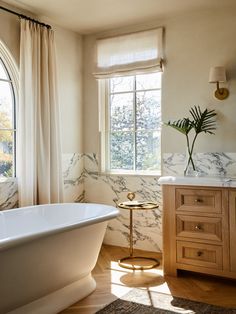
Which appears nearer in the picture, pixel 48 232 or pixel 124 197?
pixel 48 232

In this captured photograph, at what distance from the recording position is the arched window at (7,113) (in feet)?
11.9

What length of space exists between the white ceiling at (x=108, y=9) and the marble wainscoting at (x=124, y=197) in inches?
→ 60.6

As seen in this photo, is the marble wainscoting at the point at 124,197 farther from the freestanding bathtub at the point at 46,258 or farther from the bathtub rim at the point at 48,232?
the bathtub rim at the point at 48,232

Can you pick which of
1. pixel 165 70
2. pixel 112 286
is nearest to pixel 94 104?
pixel 165 70

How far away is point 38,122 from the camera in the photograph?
12.1ft

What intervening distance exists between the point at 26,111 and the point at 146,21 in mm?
1664

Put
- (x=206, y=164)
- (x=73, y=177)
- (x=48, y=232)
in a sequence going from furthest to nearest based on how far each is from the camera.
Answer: (x=73, y=177), (x=206, y=164), (x=48, y=232)

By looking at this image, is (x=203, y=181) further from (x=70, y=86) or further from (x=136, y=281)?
(x=70, y=86)

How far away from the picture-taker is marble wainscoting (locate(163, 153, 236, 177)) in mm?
3658

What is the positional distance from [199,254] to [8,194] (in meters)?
1.85

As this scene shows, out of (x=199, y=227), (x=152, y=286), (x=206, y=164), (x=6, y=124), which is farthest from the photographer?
(x=206, y=164)

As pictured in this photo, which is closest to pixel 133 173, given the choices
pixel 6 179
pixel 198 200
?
pixel 198 200

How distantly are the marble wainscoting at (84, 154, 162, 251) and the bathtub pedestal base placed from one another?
1.19 meters

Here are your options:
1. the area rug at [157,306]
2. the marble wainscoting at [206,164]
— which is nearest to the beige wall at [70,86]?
the marble wainscoting at [206,164]
